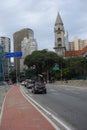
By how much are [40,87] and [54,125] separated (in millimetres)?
34719

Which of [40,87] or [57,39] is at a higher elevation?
[57,39]

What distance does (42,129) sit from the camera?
12.9 meters

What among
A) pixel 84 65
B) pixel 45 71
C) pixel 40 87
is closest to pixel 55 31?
pixel 45 71

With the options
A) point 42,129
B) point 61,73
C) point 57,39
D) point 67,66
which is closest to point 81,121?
point 42,129

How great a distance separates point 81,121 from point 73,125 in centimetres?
122

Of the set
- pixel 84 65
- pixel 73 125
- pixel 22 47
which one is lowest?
pixel 73 125

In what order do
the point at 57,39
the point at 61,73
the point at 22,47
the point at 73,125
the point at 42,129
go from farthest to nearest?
the point at 22,47 → the point at 57,39 → the point at 61,73 → the point at 73,125 → the point at 42,129

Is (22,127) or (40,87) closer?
(22,127)

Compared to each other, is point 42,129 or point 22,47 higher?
point 22,47

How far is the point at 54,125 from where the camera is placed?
1408cm

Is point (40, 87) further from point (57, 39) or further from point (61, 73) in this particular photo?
point (57, 39)

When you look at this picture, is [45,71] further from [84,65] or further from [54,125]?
[54,125]

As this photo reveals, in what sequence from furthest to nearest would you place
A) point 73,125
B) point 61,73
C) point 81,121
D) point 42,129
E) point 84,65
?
point 61,73 < point 84,65 < point 81,121 < point 73,125 < point 42,129

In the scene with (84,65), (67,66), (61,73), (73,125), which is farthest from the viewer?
(67,66)
